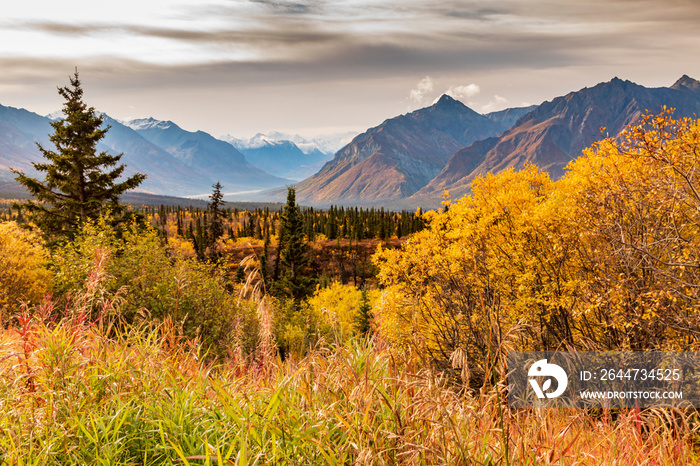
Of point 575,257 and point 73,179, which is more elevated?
point 73,179

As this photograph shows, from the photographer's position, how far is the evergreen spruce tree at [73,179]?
2905 centimetres

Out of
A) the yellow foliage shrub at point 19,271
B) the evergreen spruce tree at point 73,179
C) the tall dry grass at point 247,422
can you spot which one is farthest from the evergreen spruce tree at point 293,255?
the tall dry grass at point 247,422

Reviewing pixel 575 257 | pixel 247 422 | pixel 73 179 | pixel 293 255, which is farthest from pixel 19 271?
pixel 293 255

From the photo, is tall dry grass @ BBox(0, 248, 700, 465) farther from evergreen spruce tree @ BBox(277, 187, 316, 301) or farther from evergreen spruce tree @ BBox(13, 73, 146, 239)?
evergreen spruce tree @ BBox(277, 187, 316, 301)

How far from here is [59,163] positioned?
29.0 meters

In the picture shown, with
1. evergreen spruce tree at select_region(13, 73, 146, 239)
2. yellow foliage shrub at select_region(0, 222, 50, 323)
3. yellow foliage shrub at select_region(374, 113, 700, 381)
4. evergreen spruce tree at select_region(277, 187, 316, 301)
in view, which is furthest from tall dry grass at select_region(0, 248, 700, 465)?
evergreen spruce tree at select_region(277, 187, 316, 301)

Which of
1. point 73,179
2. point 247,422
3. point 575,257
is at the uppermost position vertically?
point 73,179

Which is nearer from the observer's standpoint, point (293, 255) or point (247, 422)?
point (247, 422)

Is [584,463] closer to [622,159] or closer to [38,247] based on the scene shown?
[622,159]

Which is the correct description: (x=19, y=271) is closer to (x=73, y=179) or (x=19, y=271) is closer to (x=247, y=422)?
(x=73, y=179)

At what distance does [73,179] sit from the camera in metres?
30.1

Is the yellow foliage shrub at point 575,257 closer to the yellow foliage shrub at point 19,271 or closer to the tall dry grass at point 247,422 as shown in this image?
the tall dry grass at point 247,422

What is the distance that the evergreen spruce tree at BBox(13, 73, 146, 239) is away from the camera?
2905cm

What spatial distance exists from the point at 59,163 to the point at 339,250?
79540 mm
